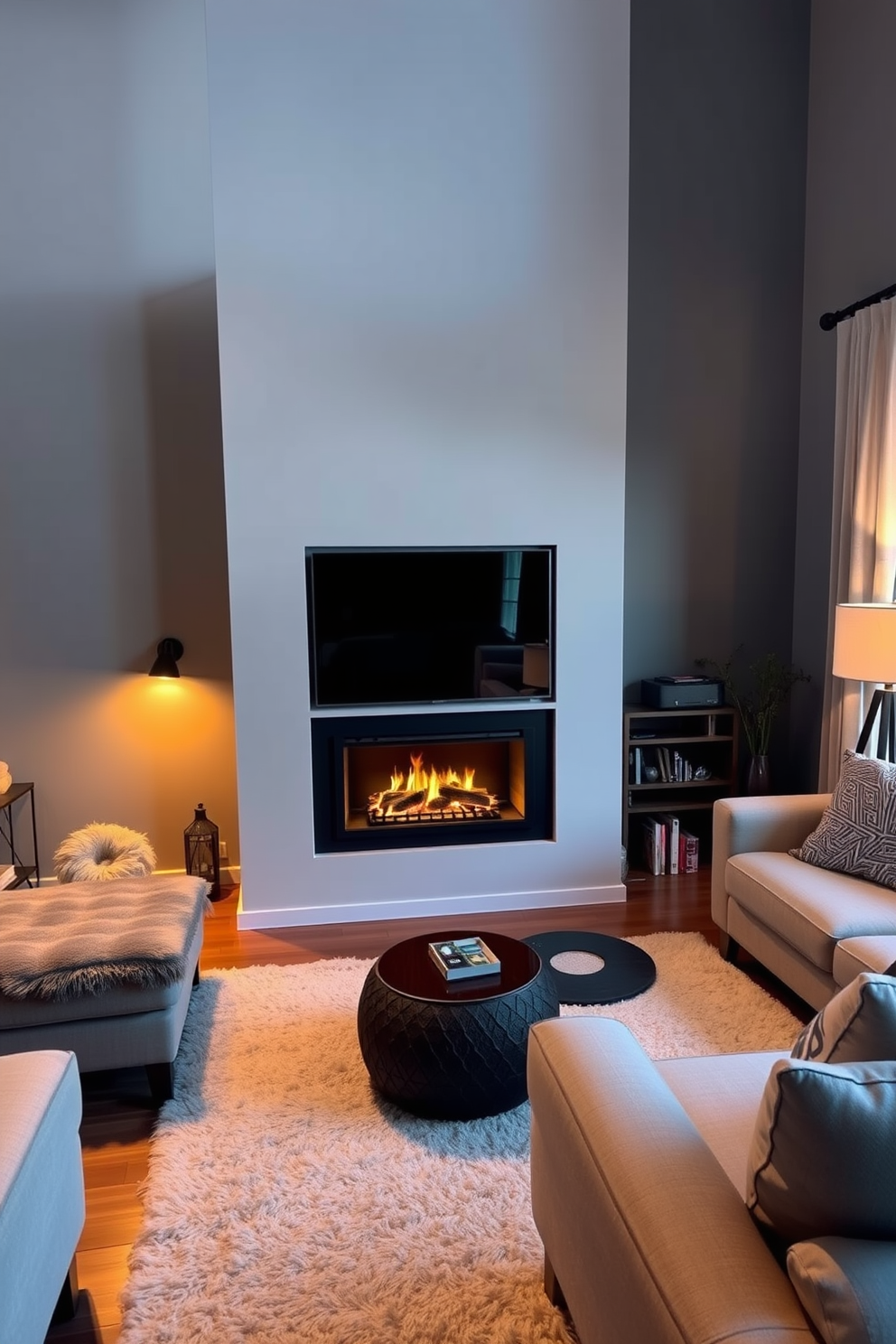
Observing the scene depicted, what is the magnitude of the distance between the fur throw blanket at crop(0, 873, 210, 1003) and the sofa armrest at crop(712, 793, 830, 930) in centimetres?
184

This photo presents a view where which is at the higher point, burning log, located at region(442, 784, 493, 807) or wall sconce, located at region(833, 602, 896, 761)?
wall sconce, located at region(833, 602, 896, 761)

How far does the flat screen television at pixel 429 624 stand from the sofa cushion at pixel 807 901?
1.14m

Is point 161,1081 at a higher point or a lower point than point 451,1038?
lower

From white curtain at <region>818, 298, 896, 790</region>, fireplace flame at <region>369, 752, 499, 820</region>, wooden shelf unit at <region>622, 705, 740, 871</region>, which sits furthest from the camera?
wooden shelf unit at <region>622, 705, 740, 871</region>

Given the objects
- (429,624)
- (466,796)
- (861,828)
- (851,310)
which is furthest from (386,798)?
(851,310)

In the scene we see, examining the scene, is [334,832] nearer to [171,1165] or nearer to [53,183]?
[171,1165]

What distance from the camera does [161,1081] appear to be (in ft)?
8.32

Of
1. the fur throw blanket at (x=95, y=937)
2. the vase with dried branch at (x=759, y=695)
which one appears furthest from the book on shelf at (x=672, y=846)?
the fur throw blanket at (x=95, y=937)

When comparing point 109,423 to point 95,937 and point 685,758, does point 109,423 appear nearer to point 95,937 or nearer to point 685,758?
point 95,937

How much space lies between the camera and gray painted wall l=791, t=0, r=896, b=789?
3.97 m

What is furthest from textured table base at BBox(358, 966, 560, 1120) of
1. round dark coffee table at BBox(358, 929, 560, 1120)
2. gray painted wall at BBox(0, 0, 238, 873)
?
gray painted wall at BBox(0, 0, 238, 873)

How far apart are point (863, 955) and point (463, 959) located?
3.52 feet

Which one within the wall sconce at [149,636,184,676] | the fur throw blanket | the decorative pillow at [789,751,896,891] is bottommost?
the fur throw blanket

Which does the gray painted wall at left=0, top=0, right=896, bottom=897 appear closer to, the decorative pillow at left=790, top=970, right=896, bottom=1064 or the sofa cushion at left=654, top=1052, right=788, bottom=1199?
the sofa cushion at left=654, top=1052, right=788, bottom=1199
